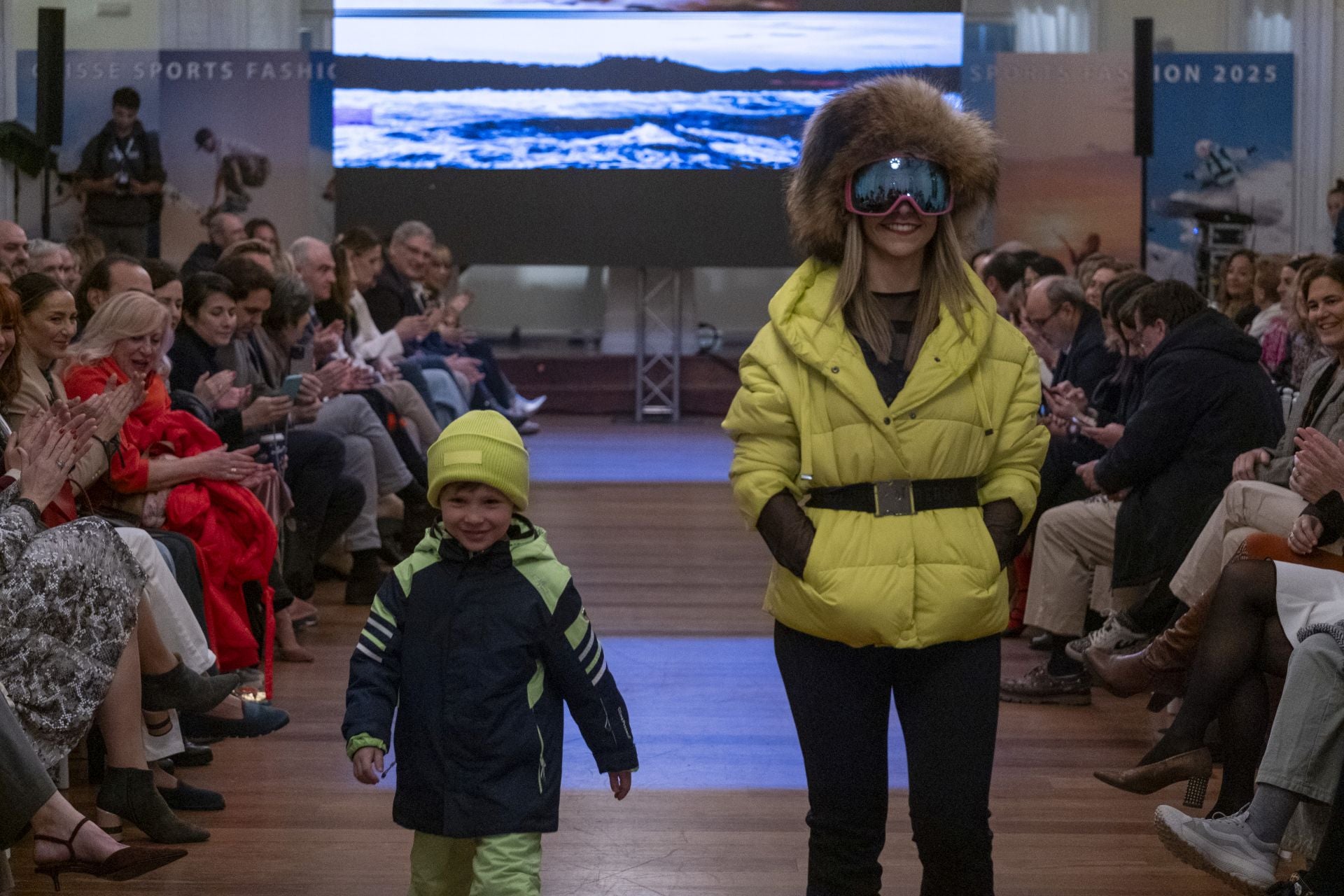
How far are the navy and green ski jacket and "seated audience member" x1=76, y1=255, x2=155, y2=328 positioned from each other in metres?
2.70

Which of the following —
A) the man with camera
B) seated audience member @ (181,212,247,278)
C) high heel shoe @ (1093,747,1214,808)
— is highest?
the man with camera

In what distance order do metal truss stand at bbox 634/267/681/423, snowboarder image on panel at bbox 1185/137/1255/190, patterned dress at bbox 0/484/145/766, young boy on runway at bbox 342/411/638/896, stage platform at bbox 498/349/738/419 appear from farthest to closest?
1. stage platform at bbox 498/349/738/419
2. metal truss stand at bbox 634/267/681/423
3. snowboarder image on panel at bbox 1185/137/1255/190
4. patterned dress at bbox 0/484/145/766
5. young boy on runway at bbox 342/411/638/896

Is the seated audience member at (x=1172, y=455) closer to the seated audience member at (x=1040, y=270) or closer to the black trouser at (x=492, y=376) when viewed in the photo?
the seated audience member at (x=1040, y=270)

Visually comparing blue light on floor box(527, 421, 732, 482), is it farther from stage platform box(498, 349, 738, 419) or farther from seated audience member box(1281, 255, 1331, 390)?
seated audience member box(1281, 255, 1331, 390)

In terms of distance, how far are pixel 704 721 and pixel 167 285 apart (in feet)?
7.16

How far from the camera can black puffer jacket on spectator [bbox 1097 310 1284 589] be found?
473 centimetres

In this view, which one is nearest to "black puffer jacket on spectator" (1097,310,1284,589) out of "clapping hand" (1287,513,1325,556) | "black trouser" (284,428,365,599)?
"clapping hand" (1287,513,1325,556)

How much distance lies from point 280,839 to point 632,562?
3631 mm

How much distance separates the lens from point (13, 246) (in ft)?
21.3

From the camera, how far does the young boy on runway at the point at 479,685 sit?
2627 millimetres

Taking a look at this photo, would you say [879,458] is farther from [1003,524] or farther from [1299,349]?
[1299,349]

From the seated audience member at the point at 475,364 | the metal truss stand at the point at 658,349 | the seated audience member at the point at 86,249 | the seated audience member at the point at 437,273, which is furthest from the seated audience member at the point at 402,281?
the metal truss stand at the point at 658,349

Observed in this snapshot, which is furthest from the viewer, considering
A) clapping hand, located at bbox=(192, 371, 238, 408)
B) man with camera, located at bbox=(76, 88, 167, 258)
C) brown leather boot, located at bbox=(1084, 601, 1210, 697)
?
man with camera, located at bbox=(76, 88, 167, 258)

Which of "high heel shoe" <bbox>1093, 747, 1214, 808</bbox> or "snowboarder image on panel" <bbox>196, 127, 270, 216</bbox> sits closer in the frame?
"high heel shoe" <bbox>1093, 747, 1214, 808</bbox>
